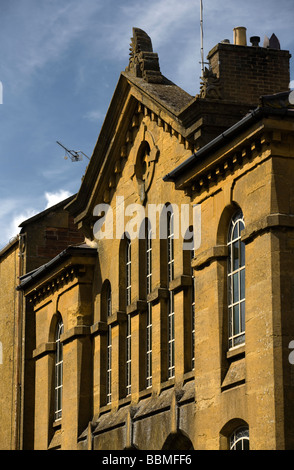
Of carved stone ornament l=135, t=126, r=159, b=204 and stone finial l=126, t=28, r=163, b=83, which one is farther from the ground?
stone finial l=126, t=28, r=163, b=83

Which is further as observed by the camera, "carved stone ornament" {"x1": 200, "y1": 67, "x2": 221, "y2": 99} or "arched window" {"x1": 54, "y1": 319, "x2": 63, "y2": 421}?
"arched window" {"x1": 54, "y1": 319, "x2": 63, "y2": 421}

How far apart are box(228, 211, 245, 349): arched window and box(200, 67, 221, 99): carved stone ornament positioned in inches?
130

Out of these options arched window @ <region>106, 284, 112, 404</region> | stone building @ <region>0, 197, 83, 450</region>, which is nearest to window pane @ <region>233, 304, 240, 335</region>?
arched window @ <region>106, 284, 112, 404</region>

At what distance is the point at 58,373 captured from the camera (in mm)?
33531

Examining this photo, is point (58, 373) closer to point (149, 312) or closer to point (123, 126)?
point (149, 312)

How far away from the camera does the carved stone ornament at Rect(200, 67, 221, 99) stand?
86.0ft

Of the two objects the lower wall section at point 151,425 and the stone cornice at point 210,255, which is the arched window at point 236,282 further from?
the lower wall section at point 151,425

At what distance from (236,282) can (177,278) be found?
304 centimetres

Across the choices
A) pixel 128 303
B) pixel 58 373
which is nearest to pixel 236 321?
pixel 128 303

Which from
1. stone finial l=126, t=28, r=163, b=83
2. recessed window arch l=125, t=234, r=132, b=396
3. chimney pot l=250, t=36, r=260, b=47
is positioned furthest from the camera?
stone finial l=126, t=28, r=163, b=83

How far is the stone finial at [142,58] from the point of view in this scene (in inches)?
1176

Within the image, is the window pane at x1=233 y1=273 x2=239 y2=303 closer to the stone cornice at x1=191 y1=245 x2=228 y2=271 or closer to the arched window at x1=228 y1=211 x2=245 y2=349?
the arched window at x1=228 y1=211 x2=245 y2=349
